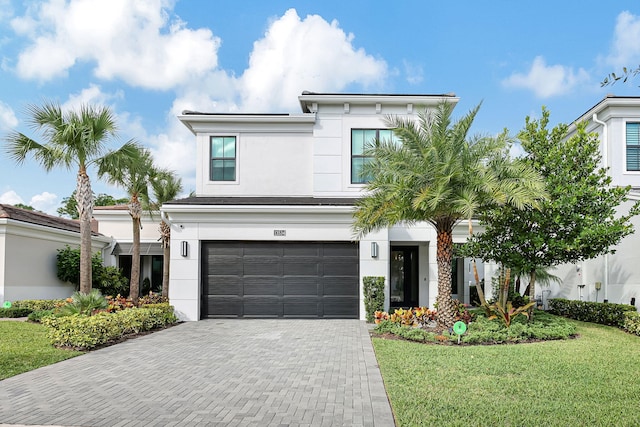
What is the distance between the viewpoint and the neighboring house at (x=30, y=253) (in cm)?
1752

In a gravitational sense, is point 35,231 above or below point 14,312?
above

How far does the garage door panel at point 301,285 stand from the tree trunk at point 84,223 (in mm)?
5762

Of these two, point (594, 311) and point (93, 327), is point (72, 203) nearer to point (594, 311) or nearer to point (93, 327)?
point (93, 327)

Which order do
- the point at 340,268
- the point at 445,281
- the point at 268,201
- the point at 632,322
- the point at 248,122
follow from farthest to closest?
the point at 248,122
the point at 268,201
the point at 340,268
the point at 445,281
the point at 632,322

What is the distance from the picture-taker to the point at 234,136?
18062 mm

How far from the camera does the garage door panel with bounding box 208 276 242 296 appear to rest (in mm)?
15734

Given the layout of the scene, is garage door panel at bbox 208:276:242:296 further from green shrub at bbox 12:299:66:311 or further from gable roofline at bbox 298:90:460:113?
gable roofline at bbox 298:90:460:113

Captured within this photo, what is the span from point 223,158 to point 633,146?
14.4 m

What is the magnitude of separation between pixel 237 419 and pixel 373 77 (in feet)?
45.7

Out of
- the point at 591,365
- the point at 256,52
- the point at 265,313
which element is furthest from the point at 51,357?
the point at 256,52

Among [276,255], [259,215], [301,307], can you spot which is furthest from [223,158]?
[301,307]

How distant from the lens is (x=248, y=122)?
58.8ft

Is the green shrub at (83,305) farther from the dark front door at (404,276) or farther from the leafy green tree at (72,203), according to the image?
the leafy green tree at (72,203)

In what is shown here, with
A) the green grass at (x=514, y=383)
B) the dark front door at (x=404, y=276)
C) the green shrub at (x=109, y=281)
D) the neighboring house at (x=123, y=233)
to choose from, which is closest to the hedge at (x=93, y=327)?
the green grass at (x=514, y=383)
